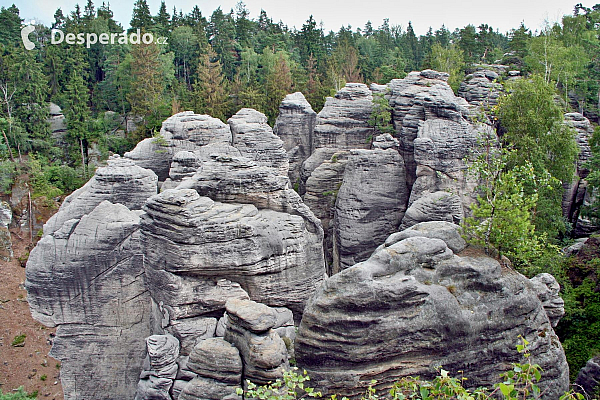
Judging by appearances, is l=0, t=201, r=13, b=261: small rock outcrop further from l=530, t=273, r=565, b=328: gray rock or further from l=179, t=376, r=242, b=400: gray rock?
l=530, t=273, r=565, b=328: gray rock

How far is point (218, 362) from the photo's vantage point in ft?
41.9

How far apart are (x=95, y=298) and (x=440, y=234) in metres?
11.9

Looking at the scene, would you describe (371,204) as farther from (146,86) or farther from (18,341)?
(146,86)

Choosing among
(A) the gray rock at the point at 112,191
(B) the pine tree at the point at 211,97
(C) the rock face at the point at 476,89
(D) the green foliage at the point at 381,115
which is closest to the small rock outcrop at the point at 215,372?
(A) the gray rock at the point at 112,191

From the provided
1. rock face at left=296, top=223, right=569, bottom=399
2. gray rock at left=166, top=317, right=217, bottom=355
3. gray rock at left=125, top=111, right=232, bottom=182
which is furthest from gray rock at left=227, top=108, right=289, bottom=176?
rock face at left=296, top=223, right=569, bottom=399

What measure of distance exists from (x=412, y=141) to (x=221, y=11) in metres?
52.8

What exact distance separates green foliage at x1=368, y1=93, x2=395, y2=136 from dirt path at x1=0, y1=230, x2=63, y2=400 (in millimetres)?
22386

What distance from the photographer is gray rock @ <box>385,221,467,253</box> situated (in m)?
12.9

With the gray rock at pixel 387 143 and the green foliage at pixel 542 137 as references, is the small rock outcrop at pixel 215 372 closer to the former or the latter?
the gray rock at pixel 387 143

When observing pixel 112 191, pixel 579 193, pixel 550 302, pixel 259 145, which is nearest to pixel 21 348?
pixel 112 191

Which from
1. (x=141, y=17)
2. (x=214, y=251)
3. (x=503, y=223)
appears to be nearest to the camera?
(x=503, y=223)

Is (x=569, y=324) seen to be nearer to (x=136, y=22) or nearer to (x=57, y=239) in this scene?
(x=57, y=239)

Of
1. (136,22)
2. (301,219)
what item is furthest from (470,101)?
(136,22)

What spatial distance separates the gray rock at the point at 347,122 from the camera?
30.5m
